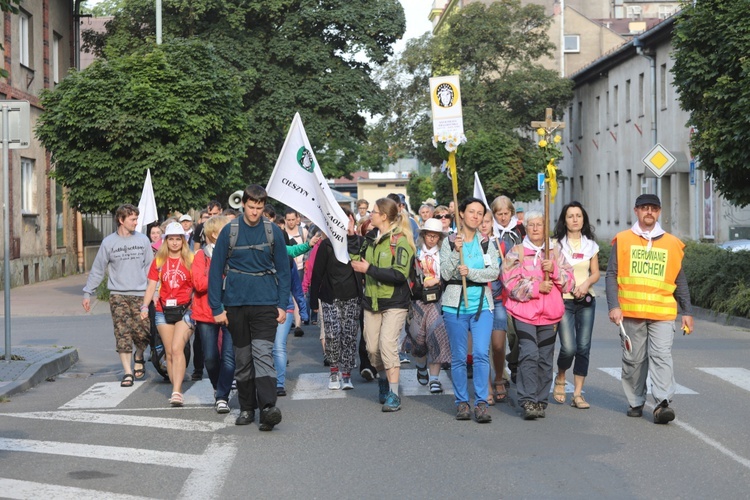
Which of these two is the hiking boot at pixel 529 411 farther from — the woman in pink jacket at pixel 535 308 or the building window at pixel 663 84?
the building window at pixel 663 84

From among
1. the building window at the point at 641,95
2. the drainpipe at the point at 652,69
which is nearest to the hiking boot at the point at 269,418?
the drainpipe at the point at 652,69

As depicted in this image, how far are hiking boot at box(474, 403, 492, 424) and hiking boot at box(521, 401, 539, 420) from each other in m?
0.28

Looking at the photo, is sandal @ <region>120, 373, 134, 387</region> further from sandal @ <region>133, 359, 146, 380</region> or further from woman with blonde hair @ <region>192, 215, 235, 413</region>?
woman with blonde hair @ <region>192, 215, 235, 413</region>

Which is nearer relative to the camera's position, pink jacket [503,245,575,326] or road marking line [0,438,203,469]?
road marking line [0,438,203,469]

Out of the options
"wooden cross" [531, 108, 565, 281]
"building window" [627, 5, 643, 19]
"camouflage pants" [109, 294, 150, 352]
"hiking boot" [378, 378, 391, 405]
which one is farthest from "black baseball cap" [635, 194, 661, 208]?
"building window" [627, 5, 643, 19]

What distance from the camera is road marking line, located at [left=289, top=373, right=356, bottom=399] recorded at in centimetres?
1114

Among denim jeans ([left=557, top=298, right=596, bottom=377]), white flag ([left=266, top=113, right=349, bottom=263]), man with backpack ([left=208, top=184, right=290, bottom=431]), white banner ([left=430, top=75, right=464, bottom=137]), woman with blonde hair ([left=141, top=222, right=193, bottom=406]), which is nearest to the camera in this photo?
man with backpack ([left=208, top=184, right=290, bottom=431])

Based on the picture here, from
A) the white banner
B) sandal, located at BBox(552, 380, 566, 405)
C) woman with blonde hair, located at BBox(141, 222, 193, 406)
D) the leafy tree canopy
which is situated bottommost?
sandal, located at BBox(552, 380, 566, 405)

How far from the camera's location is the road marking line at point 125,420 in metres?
9.45

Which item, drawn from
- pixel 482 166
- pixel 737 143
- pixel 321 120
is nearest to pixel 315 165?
pixel 737 143

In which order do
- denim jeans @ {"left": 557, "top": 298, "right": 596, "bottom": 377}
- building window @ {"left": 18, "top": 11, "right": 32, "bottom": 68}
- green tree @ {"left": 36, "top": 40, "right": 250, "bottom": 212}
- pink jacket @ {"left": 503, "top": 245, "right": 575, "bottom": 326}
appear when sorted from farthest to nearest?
building window @ {"left": 18, "top": 11, "right": 32, "bottom": 68}, green tree @ {"left": 36, "top": 40, "right": 250, "bottom": 212}, denim jeans @ {"left": 557, "top": 298, "right": 596, "bottom": 377}, pink jacket @ {"left": 503, "top": 245, "right": 575, "bottom": 326}

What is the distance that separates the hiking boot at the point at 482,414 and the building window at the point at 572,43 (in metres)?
62.2

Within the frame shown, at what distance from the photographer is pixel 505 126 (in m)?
57.2

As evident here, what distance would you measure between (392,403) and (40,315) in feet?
45.0
